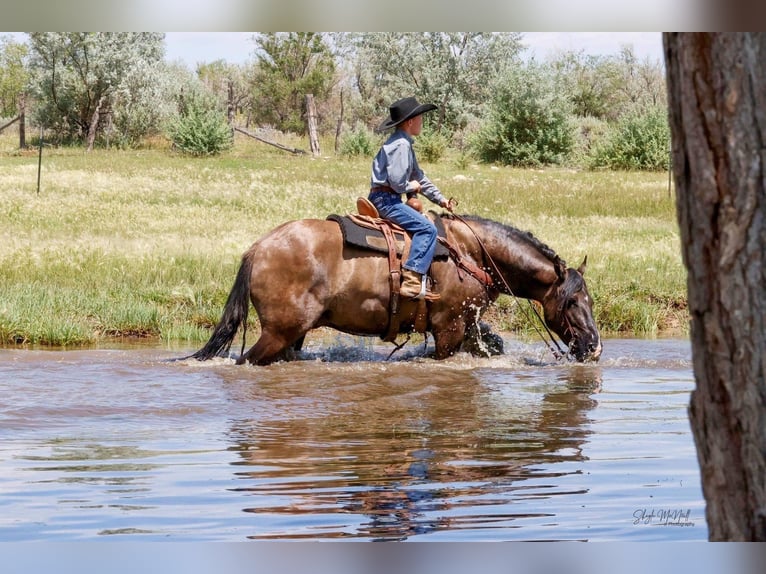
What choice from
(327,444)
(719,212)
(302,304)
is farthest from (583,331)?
(719,212)

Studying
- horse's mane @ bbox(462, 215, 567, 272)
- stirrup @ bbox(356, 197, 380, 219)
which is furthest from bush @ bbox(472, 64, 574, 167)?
stirrup @ bbox(356, 197, 380, 219)

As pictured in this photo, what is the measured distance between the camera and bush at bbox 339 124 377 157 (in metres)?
36.2

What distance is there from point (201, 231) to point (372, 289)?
8.42 meters

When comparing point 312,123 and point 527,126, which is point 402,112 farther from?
point 312,123

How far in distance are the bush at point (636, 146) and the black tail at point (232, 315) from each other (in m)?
24.7

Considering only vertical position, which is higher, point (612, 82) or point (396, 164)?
point (612, 82)

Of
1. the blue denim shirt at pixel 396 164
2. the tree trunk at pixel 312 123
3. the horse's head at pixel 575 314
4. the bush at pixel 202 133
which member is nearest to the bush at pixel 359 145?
the tree trunk at pixel 312 123

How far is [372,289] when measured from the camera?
1078 centimetres

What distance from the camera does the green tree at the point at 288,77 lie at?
5106cm

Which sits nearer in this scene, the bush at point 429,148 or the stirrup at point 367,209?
the stirrup at point 367,209

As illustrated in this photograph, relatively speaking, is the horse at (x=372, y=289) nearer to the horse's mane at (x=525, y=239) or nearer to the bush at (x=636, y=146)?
the horse's mane at (x=525, y=239)

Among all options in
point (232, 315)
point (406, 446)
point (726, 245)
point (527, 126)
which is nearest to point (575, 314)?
point (232, 315)

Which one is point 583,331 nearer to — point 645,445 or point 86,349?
point 645,445
